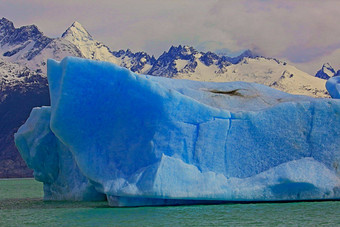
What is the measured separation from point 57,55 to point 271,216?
83.0 meters

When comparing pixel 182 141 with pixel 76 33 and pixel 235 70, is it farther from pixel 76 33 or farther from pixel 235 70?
pixel 76 33

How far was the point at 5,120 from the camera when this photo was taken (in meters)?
81.6

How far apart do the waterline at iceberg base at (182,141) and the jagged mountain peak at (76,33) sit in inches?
4489

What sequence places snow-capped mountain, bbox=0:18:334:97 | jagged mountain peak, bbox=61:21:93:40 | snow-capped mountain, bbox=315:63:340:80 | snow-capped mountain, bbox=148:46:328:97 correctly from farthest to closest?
snow-capped mountain, bbox=315:63:340:80, jagged mountain peak, bbox=61:21:93:40, snow-capped mountain, bbox=148:46:328:97, snow-capped mountain, bbox=0:18:334:97

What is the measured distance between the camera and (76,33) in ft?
424

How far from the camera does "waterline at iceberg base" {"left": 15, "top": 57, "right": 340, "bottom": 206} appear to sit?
42.1 ft

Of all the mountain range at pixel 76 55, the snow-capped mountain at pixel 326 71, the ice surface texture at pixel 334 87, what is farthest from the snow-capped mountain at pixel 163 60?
the ice surface texture at pixel 334 87

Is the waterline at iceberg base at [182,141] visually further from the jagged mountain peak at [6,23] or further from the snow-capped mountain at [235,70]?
the jagged mountain peak at [6,23]

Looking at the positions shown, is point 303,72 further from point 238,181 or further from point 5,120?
point 238,181

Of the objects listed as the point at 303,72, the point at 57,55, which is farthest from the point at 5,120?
the point at 303,72

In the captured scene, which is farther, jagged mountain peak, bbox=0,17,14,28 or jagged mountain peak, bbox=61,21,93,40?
jagged mountain peak, bbox=61,21,93,40

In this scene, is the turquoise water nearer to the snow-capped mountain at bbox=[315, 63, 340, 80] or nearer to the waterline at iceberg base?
the waterline at iceberg base

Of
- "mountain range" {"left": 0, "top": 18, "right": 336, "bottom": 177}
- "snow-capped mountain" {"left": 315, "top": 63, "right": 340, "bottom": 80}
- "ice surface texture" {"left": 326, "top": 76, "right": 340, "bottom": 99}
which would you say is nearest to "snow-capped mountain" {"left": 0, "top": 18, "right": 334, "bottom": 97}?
"mountain range" {"left": 0, "top": 18, "right": 336, "bottom": 177}

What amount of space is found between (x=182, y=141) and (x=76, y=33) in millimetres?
119044
